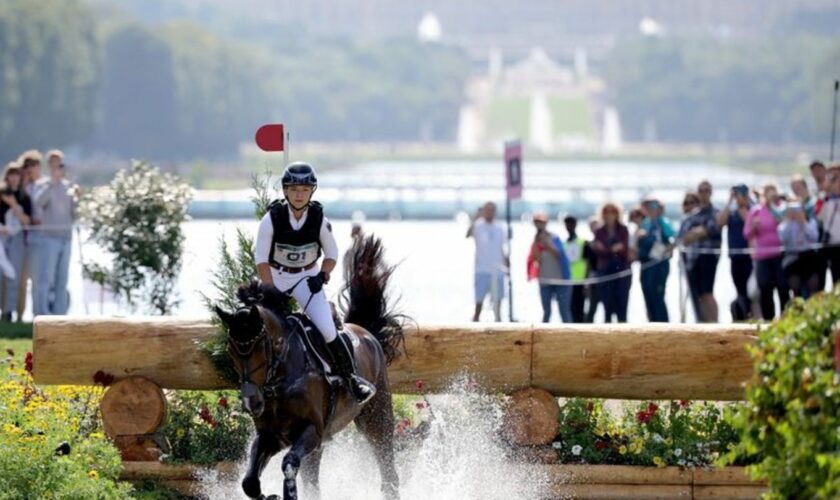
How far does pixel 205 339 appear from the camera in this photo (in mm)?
13055

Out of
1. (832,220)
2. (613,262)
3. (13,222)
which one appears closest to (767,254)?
(832,220)

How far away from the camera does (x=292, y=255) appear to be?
11.4m

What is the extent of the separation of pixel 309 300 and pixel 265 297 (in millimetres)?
321

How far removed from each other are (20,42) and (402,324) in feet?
235

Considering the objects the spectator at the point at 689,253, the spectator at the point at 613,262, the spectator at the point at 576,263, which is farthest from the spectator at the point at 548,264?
the spectator at the point at 689,253

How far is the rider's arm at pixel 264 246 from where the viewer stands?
1134 centimetres

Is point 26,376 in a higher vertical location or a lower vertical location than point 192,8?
lower

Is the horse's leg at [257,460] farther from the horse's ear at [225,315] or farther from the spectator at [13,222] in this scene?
the spectator at [13,222]

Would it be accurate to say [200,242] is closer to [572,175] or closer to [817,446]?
[817,446]

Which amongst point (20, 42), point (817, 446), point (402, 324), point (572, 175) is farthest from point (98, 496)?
point (572, 175)

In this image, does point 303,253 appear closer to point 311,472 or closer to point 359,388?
point 359,388

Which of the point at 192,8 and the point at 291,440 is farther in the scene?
the point at 192,8

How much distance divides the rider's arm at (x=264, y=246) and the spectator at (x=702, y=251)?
9685 mm

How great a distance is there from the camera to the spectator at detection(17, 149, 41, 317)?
20812 mm
